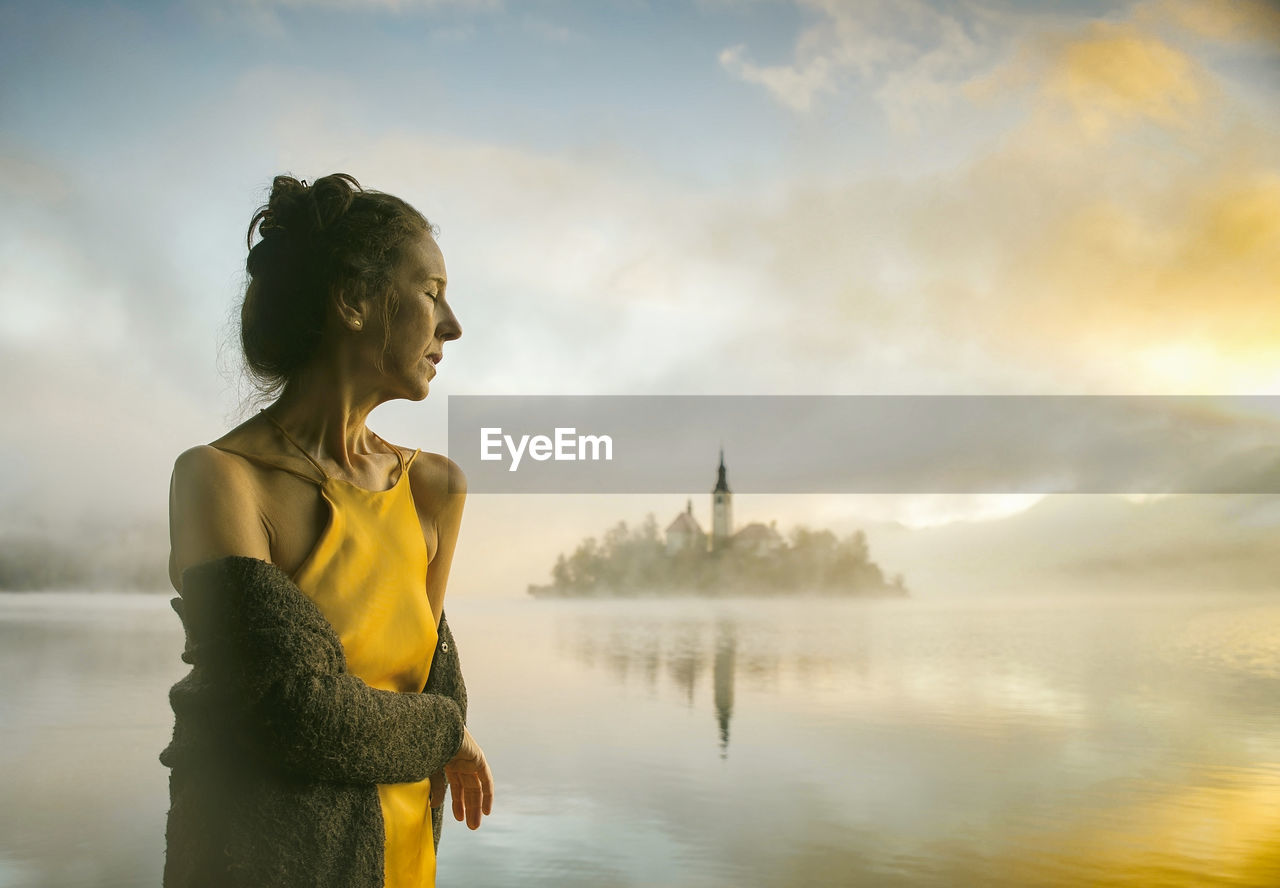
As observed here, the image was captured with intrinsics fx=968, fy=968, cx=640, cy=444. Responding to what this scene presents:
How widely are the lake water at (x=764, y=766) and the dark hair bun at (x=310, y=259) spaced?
10.7 feet

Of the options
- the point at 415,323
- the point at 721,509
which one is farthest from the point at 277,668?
the point at 721,509

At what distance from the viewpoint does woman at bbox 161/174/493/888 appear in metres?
0.62

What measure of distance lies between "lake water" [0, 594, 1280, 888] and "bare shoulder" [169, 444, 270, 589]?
10.7ft

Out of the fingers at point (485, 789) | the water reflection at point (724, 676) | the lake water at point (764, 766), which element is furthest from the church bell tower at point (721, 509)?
the fingers at point (485, 789)

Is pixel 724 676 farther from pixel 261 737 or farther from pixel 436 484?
pixel 261 737

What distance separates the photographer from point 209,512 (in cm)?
64

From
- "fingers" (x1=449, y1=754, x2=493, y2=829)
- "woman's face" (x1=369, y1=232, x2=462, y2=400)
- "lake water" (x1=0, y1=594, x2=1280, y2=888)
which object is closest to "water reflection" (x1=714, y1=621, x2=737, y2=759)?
"lake water" (x1=0, y1=594, x2=1280, y2=888)

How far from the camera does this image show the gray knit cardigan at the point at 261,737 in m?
0.61

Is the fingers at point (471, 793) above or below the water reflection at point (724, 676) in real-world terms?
above

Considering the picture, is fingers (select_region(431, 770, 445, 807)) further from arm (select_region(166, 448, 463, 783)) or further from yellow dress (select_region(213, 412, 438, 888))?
arm (select_region(166, 448, 463, 783))

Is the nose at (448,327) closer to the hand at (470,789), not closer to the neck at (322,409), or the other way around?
the neck at (322,409)

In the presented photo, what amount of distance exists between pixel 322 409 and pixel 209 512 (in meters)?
0.13

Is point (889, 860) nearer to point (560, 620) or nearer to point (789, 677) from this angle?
point (789, 677)

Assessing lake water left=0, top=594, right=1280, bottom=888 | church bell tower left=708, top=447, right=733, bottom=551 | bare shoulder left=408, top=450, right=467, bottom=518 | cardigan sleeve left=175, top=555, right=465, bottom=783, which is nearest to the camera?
cardigan sleeve left=175, top=555, right=465, bottom=783
